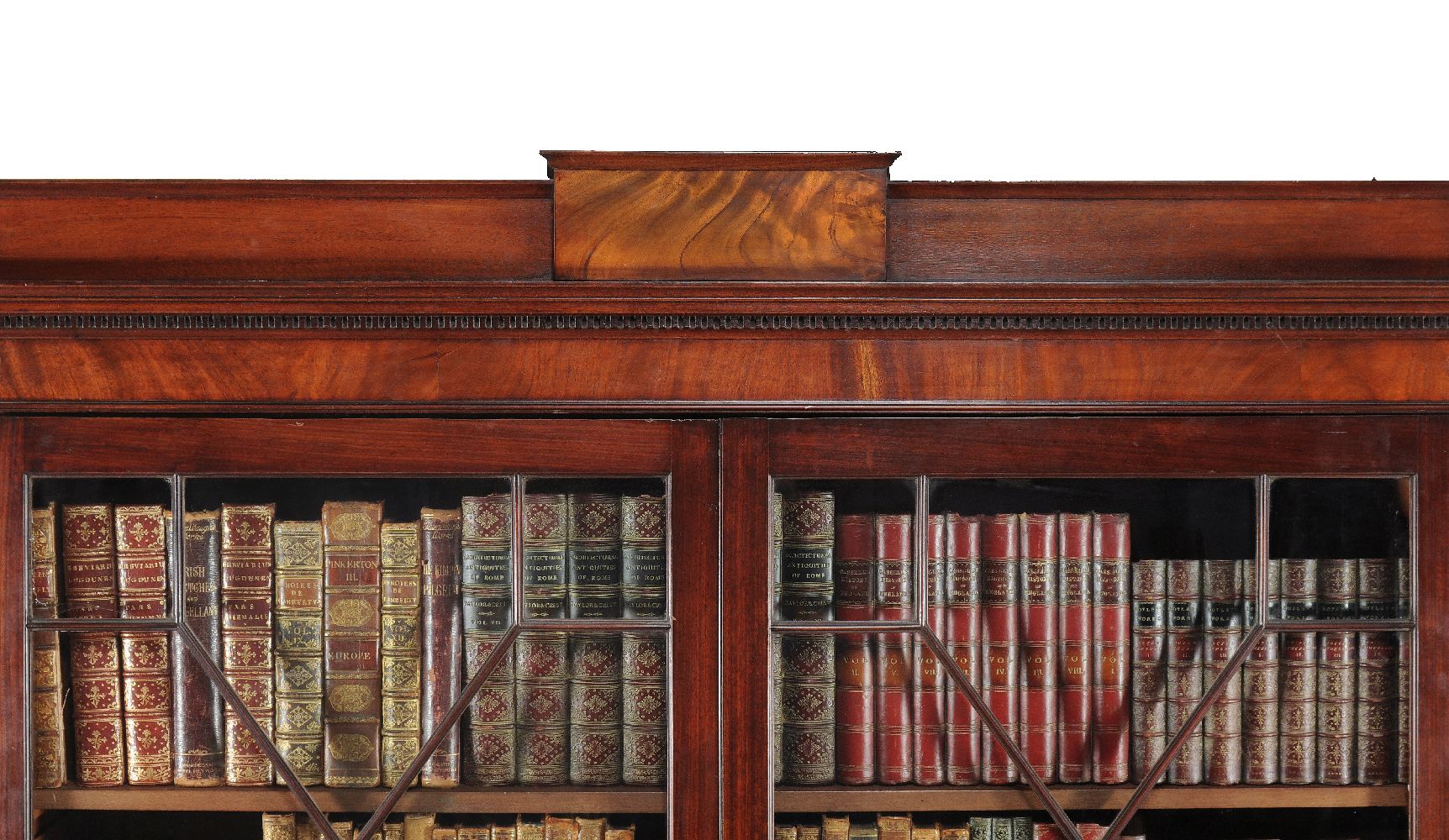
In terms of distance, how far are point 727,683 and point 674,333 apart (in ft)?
1.31

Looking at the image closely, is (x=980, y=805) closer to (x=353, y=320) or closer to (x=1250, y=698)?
(x=1250, y=698)

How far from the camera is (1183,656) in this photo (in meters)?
1.24

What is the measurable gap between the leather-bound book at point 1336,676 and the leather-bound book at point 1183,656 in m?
0.14

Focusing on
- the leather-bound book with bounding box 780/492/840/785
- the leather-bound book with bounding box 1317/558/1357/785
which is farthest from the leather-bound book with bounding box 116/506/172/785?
the leather-bound book with bounding box 1317/558/1357/785

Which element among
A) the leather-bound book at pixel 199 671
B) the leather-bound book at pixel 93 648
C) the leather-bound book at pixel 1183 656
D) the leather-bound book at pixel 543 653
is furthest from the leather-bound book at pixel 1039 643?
the leather-bound book at pixel 93 648

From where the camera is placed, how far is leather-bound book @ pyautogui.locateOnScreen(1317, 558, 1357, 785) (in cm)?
123

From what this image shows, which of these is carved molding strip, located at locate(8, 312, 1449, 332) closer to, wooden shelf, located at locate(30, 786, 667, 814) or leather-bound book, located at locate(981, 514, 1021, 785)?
leather-bound book, located at locate(981, 514, 1021, 785)

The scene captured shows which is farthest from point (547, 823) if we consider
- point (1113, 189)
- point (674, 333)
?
point (1113, 189)

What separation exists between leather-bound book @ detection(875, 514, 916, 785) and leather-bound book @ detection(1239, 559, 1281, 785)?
0.39 m

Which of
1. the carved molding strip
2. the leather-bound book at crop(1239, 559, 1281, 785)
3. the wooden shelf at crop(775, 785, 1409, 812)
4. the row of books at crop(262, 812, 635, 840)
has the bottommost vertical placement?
the row of books at crop(262, 812, 635, 840)

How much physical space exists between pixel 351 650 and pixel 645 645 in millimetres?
339

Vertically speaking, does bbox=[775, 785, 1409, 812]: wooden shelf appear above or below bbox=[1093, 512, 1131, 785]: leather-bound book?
below

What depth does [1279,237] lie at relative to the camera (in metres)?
1.23

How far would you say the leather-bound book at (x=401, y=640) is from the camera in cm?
122
